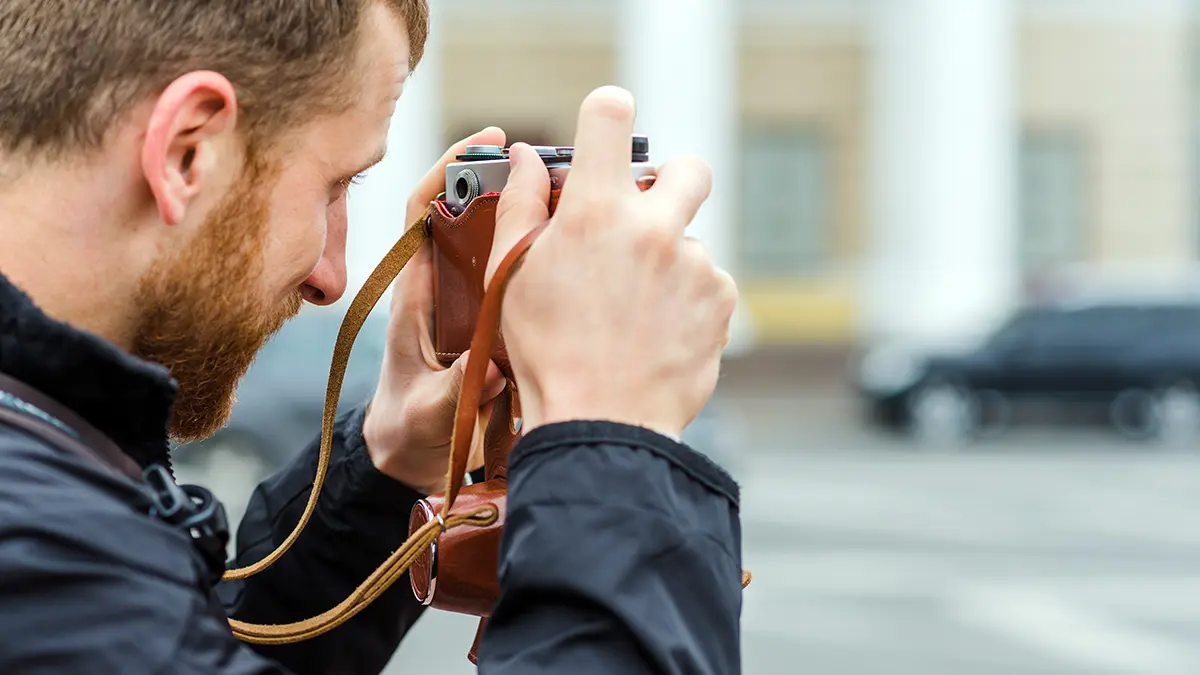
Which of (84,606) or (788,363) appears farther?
(788,363)

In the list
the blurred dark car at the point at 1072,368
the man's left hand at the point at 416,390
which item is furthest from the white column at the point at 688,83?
the man's left hand at the point at 416,390

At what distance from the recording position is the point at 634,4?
17.9m

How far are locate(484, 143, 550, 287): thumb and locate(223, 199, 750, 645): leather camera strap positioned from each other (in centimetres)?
1

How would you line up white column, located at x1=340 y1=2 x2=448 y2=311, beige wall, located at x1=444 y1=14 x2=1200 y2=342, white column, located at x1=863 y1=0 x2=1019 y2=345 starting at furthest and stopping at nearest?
1. beige wall, located at x1=444 y1=14 x2=1200 y2=342
2. white column, located at x1=863 y1=0 x2=1019 y2=345
3. white column, located at x1=340 y1=2 x2=448 y2=311

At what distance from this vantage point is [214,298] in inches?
42.1

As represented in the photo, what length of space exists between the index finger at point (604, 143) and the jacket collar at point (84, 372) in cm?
30

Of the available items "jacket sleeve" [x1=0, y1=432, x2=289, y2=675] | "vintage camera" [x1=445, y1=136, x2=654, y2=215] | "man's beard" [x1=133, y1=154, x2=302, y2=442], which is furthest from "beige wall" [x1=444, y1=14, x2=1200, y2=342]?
"jacket sleeve" [x1=0, y1=432, x2=289, y2=675]

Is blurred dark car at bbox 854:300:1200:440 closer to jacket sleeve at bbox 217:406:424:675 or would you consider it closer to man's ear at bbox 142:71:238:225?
jacket sleeve at bbox 217:406:424:675

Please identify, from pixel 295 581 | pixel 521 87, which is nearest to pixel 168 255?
pixel 295 581

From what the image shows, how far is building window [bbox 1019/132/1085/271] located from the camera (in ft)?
64.8

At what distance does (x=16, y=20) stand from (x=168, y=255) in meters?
0.18

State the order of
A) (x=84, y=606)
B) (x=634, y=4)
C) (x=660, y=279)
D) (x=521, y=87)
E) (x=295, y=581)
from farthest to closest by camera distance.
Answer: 1. (x=521, y=87)
2. (x=634, y=4)
3. (x=295, y=581)
4. (x=660, y=279)
5. (x=84, y=606)

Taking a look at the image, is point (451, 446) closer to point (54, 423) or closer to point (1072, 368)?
point (54, 423)

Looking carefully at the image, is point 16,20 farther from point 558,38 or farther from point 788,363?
point 558,38
